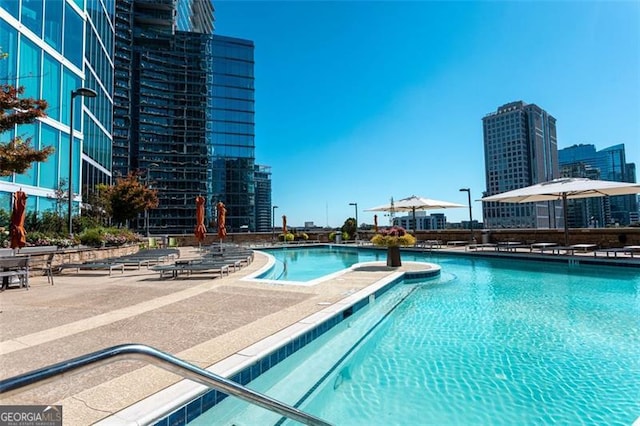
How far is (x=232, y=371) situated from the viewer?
3.17m

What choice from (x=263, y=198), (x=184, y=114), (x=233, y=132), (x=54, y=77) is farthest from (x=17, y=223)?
(x=263, y=198)

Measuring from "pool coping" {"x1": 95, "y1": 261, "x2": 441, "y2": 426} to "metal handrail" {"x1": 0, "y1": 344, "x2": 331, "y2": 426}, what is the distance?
3.02ft

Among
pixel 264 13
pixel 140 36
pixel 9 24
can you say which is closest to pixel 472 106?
pixel 264 13

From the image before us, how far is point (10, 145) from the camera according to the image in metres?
7.22

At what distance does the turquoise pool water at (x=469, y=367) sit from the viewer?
3.26 metres

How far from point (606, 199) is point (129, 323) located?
235ft

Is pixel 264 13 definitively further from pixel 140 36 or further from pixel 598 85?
pixel 140 36

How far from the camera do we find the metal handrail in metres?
1.20

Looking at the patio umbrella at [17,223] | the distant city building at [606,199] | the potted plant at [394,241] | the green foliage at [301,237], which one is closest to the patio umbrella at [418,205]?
the green foliage at [301,237]

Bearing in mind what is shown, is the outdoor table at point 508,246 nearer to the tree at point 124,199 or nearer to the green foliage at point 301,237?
the green foliage at point 301,237

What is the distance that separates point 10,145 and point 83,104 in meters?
16.4

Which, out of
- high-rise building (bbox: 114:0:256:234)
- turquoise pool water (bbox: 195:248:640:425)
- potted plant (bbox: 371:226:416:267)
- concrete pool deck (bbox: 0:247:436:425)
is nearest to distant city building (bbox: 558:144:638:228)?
potted plant (bbox: 371:226:416:267)

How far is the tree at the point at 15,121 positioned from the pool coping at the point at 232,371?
23.0 feet

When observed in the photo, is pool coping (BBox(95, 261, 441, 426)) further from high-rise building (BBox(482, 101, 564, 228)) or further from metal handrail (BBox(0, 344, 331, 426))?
high-rise building (BBox(482, 101, 564, 228))
